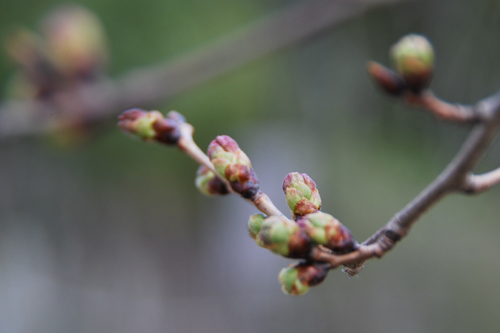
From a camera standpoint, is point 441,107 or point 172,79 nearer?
point 441,107

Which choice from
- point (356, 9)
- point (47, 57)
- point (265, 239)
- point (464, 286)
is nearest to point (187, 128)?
point (265, 239)

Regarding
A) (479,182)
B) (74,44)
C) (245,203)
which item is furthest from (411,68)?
(245,203)

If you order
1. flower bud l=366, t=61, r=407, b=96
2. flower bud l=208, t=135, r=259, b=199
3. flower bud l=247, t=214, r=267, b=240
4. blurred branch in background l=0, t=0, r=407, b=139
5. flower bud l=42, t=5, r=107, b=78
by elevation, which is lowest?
flower bud l=247, t=214, r=267, b=240

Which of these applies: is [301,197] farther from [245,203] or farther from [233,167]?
[245,203]

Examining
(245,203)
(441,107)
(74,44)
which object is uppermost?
(74,44)

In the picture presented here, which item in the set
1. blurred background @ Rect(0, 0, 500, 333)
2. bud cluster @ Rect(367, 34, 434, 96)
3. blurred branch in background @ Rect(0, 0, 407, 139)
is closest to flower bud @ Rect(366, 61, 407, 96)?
bud cluster @ Rect(367, 34, 434, 96)

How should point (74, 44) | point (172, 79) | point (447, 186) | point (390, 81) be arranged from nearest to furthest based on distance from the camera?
point (447, 186) < point (390, 81) < point (172, 79) < point (74, 44)

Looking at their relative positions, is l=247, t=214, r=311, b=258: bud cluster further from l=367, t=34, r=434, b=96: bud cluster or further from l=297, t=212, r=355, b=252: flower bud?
l=367, t=34, r=434, b=96: bud cluster
